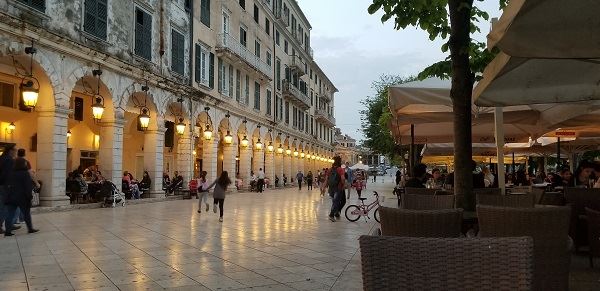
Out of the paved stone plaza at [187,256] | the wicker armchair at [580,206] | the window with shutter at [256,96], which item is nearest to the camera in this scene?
the paved stone plaza at [187,256]

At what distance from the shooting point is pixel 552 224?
3.70 meters

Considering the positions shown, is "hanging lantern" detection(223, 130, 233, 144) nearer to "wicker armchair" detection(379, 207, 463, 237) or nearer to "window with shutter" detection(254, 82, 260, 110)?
"window with shutter" detection(254, 82, 260, 110)

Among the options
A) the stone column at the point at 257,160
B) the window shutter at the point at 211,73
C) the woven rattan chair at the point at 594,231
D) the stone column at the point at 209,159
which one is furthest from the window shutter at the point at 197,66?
the woven rattan chair at the point at 594,231

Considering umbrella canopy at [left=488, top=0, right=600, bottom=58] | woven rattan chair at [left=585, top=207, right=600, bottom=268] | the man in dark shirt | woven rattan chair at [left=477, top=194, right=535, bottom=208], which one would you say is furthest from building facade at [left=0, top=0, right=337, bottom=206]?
umbrella canopy at [left=488, top=0, right=600, bottom=58]

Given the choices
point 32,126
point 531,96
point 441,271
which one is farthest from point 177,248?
point 32,126

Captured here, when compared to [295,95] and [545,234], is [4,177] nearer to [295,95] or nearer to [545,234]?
[545,234]

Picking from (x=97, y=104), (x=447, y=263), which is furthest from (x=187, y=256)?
(x=97, y=104)

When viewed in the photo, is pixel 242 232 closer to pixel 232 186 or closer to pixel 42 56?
pixel 42 56

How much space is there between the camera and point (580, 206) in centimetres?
607

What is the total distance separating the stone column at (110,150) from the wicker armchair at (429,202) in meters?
14.5

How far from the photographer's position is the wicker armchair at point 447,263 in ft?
7.25

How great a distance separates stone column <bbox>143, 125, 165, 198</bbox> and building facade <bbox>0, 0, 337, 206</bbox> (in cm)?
4

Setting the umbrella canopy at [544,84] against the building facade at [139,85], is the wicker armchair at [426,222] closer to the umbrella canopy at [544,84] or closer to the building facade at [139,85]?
the umbrella canopy at [544,84]

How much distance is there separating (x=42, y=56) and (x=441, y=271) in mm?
14911
